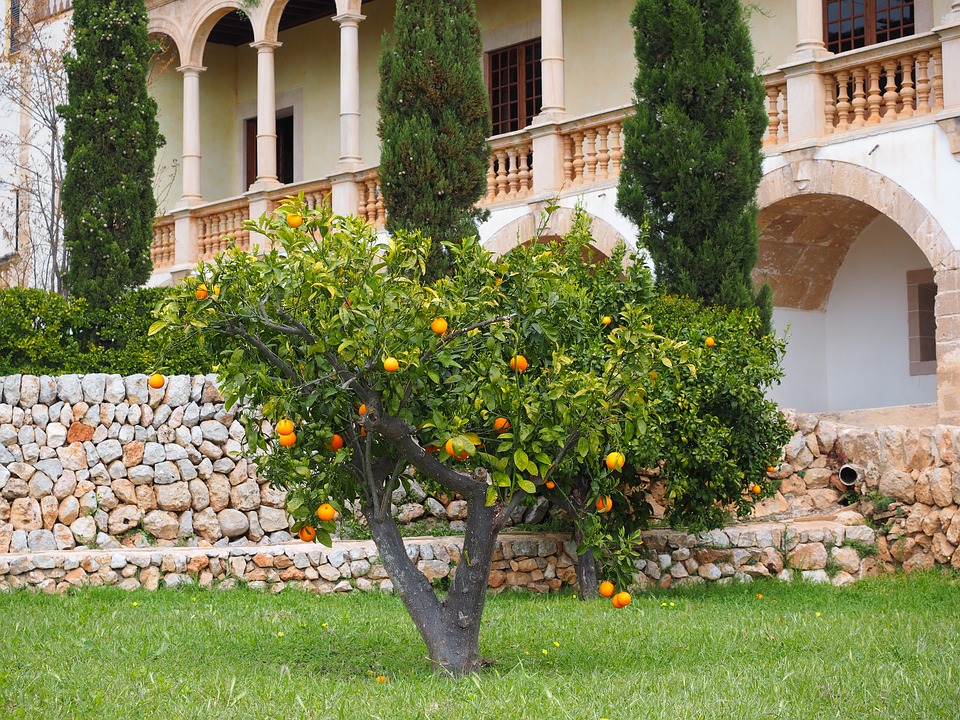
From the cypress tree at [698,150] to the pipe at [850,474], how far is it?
1561 mm

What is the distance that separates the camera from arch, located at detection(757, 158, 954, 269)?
11.9 meters

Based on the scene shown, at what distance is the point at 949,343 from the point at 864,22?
4823 mm

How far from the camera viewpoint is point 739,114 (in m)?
11.8

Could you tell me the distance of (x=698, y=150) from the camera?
37.9ft

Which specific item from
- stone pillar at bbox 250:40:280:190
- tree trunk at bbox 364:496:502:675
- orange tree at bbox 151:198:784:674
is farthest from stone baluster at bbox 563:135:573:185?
tree trunk at bbox 364:496:502:675

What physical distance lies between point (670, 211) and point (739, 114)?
1.16 metres

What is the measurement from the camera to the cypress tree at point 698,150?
11492 mm

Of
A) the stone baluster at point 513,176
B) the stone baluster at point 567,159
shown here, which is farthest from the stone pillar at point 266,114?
the stone baluster at point 567,159

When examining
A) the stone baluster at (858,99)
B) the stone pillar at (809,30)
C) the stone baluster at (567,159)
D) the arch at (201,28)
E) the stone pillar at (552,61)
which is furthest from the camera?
the arch at (201,28)

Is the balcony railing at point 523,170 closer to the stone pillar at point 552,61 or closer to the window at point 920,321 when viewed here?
the stone pillar at point 552,61

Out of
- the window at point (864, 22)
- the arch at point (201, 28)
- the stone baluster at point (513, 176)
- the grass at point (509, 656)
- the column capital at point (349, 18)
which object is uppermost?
the arch at point (201, 28)

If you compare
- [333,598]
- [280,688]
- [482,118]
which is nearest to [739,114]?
[482,118]

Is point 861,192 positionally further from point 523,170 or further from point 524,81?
point 524,81

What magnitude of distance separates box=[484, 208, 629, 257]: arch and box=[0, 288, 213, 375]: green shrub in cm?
415
